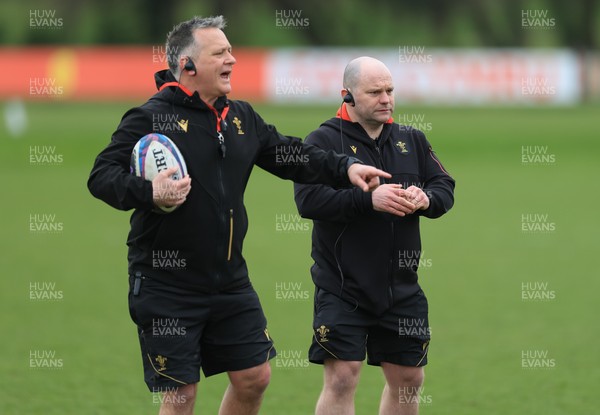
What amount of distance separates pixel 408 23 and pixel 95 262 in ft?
157

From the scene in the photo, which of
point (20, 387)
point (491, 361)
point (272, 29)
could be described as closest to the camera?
point (20, 387)

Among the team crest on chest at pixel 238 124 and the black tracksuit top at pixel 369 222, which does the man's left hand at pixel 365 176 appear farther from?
the team crest on chest at pixel 238 124

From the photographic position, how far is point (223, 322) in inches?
250

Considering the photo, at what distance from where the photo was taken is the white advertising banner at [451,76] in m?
41.0

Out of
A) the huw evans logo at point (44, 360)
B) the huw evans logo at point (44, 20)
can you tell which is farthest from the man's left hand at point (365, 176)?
the huw evans logo at point (44, 20)

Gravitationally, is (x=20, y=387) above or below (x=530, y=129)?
below

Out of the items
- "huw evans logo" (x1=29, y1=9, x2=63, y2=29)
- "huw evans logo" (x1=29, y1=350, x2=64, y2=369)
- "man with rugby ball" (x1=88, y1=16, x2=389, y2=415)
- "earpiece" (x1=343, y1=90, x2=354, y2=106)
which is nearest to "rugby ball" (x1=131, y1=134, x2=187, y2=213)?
"man with rugby ball" (x1=88, y1=16, x2=389, y2=415)

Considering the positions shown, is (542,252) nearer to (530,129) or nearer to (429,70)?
(530,129)

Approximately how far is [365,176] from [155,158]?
4.00ft

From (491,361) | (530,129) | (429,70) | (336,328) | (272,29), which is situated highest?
(272,29)

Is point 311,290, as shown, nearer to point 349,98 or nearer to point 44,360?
point 44,360

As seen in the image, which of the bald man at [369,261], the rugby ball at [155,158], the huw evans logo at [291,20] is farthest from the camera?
the huw evans logo at [291,20]

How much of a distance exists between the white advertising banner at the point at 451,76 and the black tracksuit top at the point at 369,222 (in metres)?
33.7

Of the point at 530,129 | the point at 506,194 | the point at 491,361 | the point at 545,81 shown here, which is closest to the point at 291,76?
the point at 545,81
